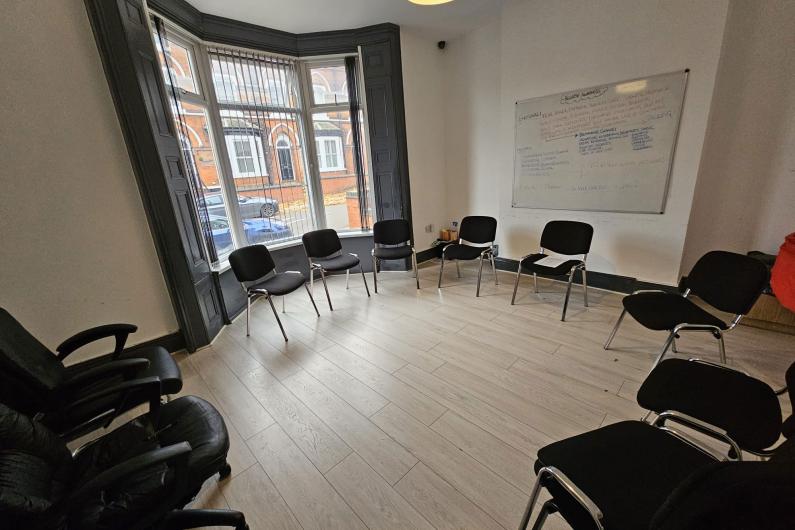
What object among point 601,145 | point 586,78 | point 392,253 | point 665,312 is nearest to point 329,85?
point 392,253

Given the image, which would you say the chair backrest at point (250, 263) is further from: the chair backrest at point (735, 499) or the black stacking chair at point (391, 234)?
the chair backrest at point (735, 499)

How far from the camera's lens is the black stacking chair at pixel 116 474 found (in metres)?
0.91

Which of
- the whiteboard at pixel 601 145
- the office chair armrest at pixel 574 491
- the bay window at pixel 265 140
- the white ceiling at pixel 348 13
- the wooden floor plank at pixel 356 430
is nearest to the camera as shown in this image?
the office chair armrest at pixel 574 491

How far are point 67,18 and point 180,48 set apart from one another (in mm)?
1148

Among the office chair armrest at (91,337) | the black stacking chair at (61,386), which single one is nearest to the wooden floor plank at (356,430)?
the black stacking chair at (61,386)

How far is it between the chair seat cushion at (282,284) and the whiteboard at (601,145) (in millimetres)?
2560

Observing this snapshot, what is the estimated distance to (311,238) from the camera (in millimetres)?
3508

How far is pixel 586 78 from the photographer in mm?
2918

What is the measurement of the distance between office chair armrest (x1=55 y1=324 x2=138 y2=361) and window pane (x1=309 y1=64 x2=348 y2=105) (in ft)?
10.4

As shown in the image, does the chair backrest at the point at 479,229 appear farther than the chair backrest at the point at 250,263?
Yes

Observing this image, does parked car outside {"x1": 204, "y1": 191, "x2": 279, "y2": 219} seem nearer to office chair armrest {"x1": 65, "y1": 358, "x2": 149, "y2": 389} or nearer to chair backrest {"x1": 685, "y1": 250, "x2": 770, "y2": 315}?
office chair armrest {"x1": 65, "y1": 358, "x2": 149, "y2": 389}

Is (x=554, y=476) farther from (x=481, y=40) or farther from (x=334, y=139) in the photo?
(x=481, y=40)

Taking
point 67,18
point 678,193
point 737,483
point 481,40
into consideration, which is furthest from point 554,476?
point 481,40

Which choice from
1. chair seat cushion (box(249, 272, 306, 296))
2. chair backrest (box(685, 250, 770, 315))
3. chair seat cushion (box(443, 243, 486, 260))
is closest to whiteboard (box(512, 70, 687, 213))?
chair seat cushion (box(443, 243, 486, 260))
